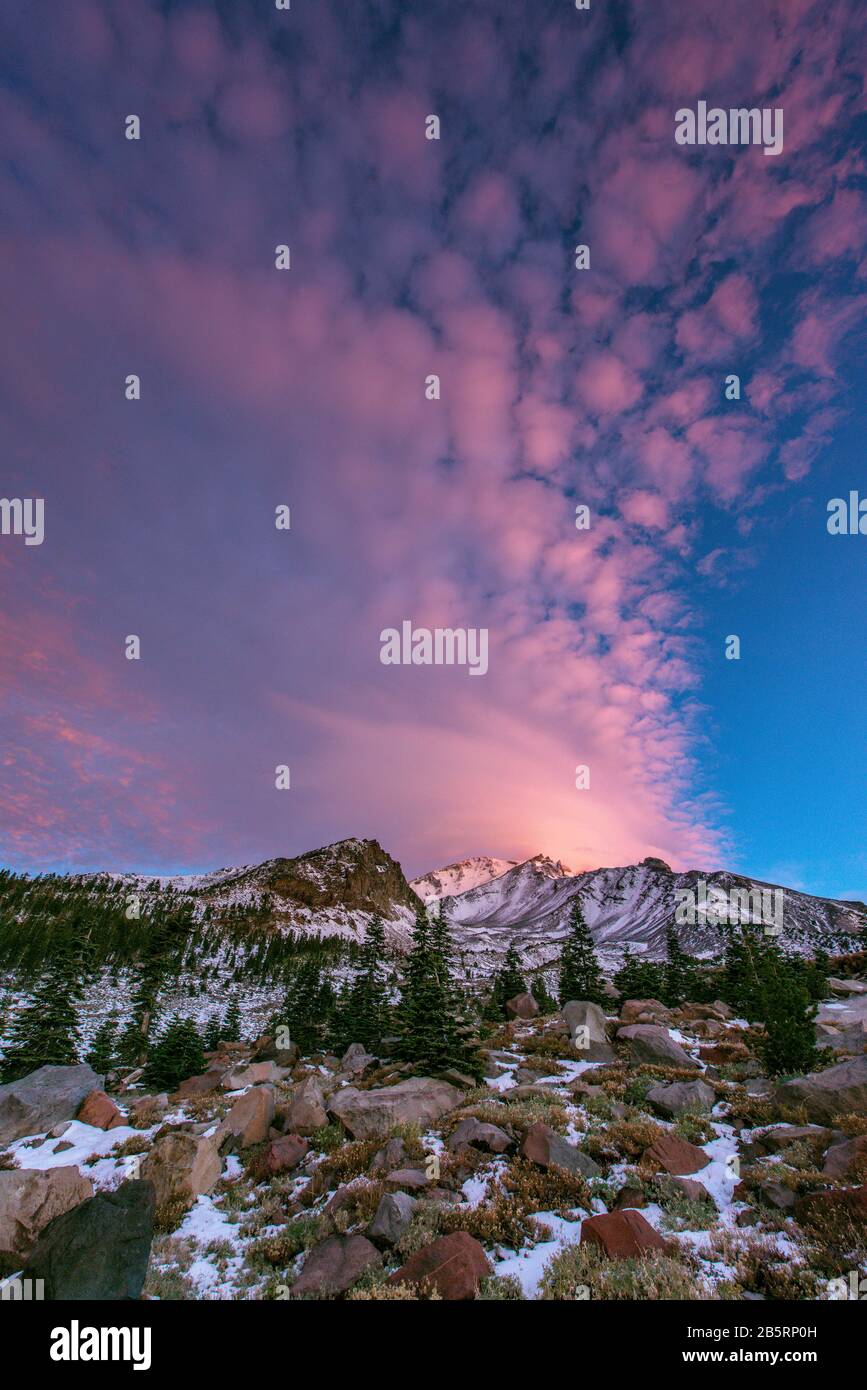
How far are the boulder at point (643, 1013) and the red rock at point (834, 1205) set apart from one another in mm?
22216

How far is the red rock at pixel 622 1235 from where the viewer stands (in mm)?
7957

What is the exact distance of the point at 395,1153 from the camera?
40.0 feet

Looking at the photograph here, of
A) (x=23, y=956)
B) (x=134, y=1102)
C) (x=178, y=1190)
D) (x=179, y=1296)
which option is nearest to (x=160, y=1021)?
(x=23, y=956)

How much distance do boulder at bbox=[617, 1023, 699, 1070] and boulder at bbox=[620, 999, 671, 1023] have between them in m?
7.29

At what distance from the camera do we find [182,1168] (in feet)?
41.3

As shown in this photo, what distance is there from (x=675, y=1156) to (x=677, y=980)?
134 feet

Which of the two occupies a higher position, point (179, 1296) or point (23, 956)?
point (179, 1296)

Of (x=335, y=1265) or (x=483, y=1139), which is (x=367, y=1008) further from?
(x=335, y=1265)

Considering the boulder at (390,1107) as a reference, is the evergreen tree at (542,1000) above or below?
below

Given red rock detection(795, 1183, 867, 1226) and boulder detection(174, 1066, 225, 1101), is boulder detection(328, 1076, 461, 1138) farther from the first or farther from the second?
boulder detection(174, 1066, 225, 1101)

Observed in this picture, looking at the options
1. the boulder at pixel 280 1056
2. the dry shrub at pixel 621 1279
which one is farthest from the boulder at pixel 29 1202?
the boulder at pixel 280 1056

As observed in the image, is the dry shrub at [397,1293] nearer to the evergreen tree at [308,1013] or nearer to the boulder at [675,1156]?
the boulder at [675,1156]
